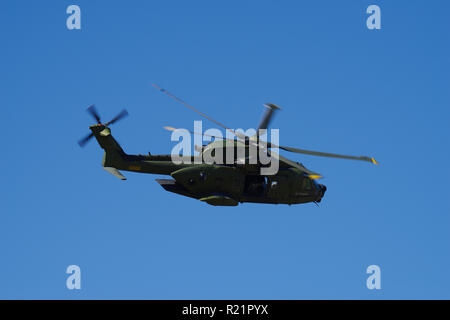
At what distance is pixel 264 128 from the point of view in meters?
43.2

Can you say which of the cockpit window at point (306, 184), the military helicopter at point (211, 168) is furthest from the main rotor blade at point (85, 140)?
the cockpit window at point (306, 184)

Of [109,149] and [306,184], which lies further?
[306,184]

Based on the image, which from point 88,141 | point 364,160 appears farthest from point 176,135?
point 364,160

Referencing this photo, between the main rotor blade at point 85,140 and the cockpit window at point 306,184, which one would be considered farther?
the cockpit window at point 306,184

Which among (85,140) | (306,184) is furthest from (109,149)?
(306,184)

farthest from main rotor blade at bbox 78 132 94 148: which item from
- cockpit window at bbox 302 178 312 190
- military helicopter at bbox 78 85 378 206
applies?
cockpit window at bbox 302 178 312 190

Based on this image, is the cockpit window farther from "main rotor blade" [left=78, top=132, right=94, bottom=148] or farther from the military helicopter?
"main rotor blade" [left=78, top=132, right=94, bottom=148]

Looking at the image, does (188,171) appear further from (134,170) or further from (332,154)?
(332,154)

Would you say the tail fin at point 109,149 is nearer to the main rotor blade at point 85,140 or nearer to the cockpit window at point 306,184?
the main rotor blade at point 85,140

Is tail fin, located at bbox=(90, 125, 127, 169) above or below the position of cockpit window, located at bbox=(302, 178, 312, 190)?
above

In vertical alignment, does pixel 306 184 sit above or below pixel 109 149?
below

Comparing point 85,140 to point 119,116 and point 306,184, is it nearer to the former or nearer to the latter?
point 119,116

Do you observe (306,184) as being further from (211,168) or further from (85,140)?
(85,140)

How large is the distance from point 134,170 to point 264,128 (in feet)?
26.2
